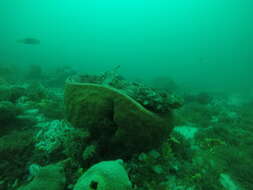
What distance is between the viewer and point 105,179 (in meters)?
1.58

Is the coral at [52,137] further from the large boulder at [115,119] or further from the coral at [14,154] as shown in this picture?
the large boulder at [115,119]

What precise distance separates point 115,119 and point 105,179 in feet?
3.52

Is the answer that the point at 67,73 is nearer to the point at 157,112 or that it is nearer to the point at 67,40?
the point at 157,112

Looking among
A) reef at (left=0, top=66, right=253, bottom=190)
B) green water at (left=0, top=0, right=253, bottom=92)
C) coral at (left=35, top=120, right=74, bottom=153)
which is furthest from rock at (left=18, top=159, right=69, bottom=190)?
green water at (left=0, top=0, right=253, bottom=92)

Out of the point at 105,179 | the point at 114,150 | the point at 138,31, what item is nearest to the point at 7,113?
the point at 114,150

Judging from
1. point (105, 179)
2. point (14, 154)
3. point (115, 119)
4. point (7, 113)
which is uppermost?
point (115, 119)

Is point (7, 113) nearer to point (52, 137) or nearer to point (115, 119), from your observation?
point (52, 137)

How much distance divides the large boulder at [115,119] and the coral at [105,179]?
0.76 meters

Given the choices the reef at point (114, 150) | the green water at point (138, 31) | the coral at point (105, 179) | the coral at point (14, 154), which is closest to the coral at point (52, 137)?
the reef at point (114, 150)

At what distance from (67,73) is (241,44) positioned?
583 feet

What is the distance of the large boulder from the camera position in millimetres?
2381

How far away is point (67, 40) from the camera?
162 m

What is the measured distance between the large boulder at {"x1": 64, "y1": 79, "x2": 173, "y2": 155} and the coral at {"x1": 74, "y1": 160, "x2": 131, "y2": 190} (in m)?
0.76

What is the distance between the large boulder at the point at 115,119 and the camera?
2381mm
